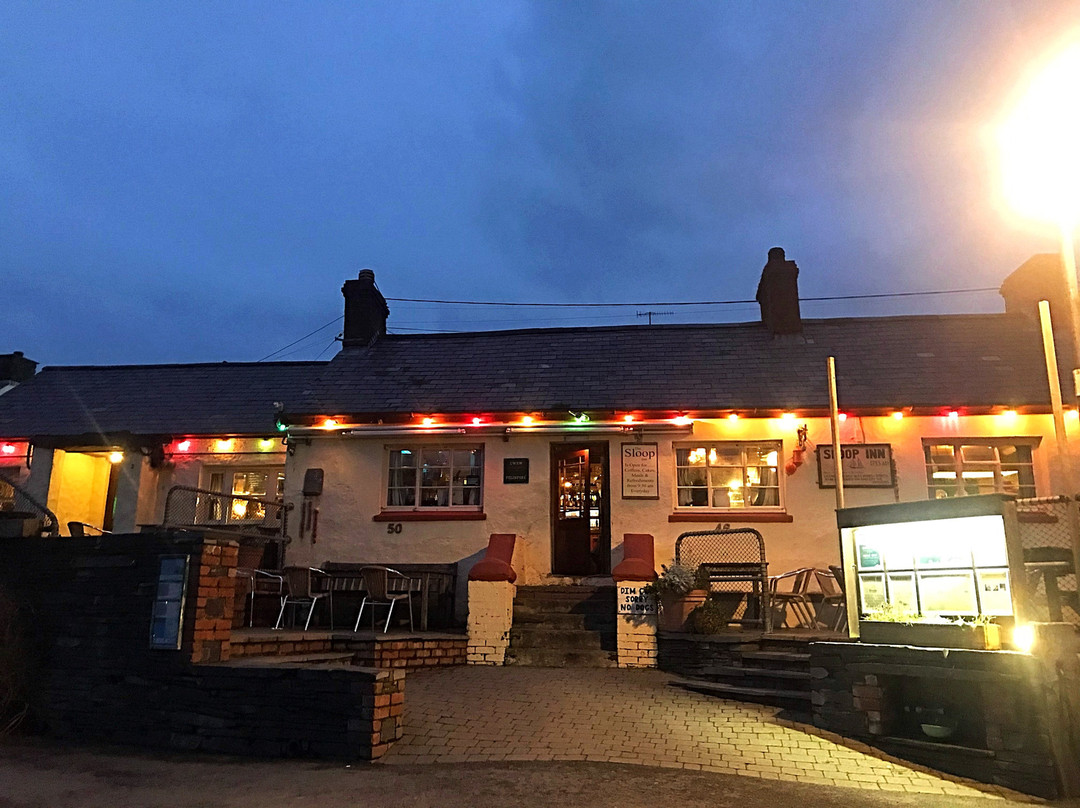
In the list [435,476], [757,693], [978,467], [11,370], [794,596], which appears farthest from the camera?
[11,370]

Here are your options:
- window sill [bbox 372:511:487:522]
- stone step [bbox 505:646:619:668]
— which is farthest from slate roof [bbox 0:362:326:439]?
stone step [bbox 505:646:619:668]

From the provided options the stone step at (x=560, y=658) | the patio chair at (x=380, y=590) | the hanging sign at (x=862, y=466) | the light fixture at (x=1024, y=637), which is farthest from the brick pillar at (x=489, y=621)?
the light fixture at (x=1024, y=637)

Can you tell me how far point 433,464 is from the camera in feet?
42.5

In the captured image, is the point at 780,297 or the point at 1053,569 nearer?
the point at 1053,569

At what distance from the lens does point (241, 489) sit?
15.7 metres

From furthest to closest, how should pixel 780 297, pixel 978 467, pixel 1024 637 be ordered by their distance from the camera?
1. pixel 780 297
2. pixel 978 467
3. pixel 1024 637

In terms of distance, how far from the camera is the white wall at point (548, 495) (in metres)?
11.8

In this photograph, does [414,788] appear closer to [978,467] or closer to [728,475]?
[728,475]

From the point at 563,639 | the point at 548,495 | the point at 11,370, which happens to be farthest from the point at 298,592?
the point at 11,370

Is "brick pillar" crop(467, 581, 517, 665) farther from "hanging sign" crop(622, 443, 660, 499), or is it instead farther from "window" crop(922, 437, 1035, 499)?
"window" crop(922, 437, 1035, 499)

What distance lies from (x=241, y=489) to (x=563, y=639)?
8.39 meters

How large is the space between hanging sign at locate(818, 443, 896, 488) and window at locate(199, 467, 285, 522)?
989cm

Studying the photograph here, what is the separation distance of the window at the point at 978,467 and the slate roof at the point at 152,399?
11.5m

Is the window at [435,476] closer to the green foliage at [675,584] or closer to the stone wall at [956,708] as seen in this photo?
the green foliage at [675,584]
